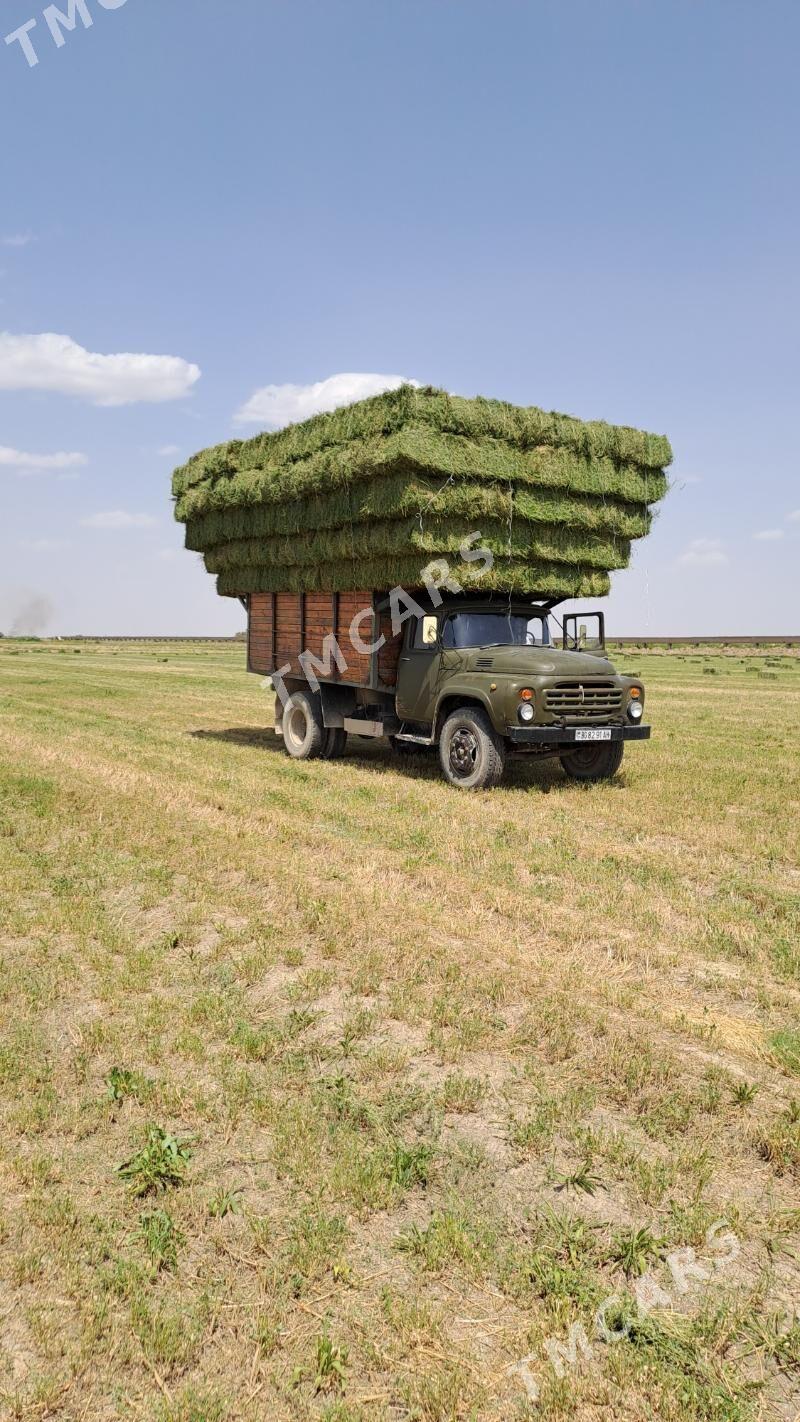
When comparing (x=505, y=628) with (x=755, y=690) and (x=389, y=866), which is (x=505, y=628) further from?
(x=755, y=690)

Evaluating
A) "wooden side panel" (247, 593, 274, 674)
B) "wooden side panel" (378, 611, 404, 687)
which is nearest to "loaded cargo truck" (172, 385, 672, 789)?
"wooden side panel" (378, 611, 404, 687)

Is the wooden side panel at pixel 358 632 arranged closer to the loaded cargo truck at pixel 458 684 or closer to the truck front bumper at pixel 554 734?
the loaded cargo truck at pixel 458 684

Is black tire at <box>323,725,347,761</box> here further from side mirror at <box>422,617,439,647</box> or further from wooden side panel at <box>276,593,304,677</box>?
side mirror at <box>422,617,439,647</box>

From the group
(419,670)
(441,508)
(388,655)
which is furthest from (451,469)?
(388,655)

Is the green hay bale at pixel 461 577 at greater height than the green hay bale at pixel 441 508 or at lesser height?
lesser

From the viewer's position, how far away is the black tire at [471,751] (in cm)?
1039

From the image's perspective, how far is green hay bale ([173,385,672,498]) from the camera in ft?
35.3

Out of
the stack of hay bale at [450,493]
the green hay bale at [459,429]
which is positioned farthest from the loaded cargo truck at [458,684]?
the green hay bale at [459,429]

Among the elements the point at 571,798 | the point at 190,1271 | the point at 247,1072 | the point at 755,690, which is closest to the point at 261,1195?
the point at 190,1271

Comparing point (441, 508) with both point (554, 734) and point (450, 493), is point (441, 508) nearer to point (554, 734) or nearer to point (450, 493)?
point (450, 493)

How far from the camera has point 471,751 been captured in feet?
35.1

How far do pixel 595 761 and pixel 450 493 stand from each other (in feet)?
12.4

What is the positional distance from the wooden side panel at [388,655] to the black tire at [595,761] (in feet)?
8.02

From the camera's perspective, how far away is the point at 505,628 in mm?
11602
